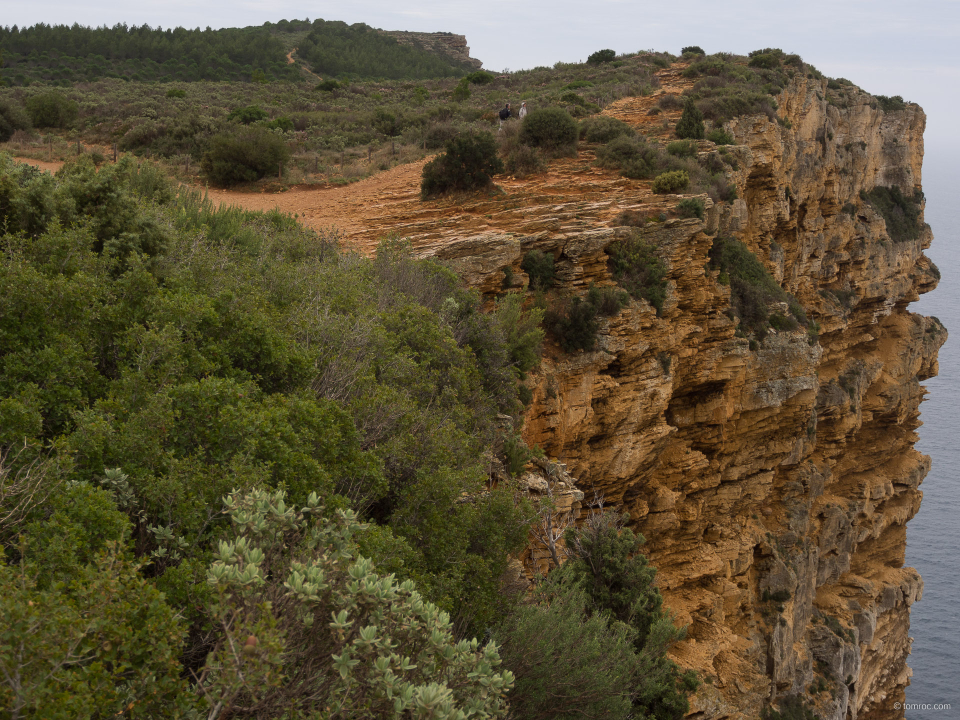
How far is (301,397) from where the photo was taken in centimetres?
579

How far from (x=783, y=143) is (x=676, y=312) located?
13.2 metres

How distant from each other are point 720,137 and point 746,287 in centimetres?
640

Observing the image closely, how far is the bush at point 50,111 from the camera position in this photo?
24.0 m

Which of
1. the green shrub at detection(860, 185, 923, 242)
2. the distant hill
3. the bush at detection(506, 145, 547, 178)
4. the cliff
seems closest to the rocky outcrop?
the distant hill

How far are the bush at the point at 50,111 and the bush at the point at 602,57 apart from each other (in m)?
29.2

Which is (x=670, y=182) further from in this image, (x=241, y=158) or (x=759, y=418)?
(x=241, y=158)

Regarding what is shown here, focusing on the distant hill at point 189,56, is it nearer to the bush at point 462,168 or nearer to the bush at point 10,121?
the bush at point 10,121

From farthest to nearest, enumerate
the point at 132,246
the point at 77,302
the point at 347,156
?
the point at 347,156, the point at 132,246, the point at 77,302

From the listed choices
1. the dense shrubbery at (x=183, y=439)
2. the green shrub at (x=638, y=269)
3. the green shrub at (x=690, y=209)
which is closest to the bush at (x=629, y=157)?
the green shrub at (x=690, y=209)

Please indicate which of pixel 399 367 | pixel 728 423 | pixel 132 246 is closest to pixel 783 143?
pixel 728 423

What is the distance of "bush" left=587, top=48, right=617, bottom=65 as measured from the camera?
140ft

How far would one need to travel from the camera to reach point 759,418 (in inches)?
682

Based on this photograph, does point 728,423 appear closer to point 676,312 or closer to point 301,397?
point 676,312

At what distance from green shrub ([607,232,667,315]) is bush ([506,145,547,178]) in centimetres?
503
